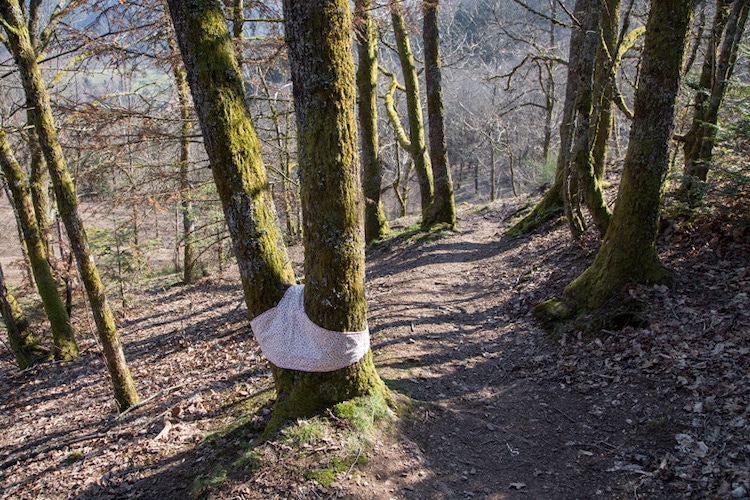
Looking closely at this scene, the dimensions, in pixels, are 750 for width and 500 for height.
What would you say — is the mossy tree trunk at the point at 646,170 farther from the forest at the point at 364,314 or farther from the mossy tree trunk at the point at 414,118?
the mossy tree trunk at the point at 414,118

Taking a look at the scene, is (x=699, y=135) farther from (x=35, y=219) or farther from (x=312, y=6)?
(x=35, y=219)

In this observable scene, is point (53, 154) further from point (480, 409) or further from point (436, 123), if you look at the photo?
point (436, 123)

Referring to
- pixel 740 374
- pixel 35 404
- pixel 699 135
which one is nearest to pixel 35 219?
pixel 35 404

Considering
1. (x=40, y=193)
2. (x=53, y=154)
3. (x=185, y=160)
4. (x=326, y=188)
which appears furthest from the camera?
(x=185, y=160)

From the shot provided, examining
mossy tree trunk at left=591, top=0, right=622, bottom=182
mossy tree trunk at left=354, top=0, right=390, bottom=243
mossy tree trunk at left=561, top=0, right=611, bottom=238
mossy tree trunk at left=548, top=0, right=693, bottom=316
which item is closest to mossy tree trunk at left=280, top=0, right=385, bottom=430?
mossy tree trunk at left=548, top=0, right=693, bottom=316

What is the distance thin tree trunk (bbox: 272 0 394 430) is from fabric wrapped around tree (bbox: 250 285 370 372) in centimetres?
8

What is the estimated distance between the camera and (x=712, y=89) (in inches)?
247

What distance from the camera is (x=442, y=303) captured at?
7449mm

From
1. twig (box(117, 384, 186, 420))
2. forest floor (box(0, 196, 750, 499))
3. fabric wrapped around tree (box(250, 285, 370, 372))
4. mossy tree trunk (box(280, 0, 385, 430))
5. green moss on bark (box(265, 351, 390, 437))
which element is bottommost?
twig (box(117, 384, 186, 420))

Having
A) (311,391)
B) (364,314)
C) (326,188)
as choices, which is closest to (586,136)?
(364,314)

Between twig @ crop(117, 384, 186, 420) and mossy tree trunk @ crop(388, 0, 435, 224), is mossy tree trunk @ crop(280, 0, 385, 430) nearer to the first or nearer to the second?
twig @ crop(117, 384, 186, 420)

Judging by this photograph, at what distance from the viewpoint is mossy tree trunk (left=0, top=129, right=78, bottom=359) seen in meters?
8.56

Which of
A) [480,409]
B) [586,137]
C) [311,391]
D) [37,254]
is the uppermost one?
[586,137]

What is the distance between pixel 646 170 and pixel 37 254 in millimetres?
10711
